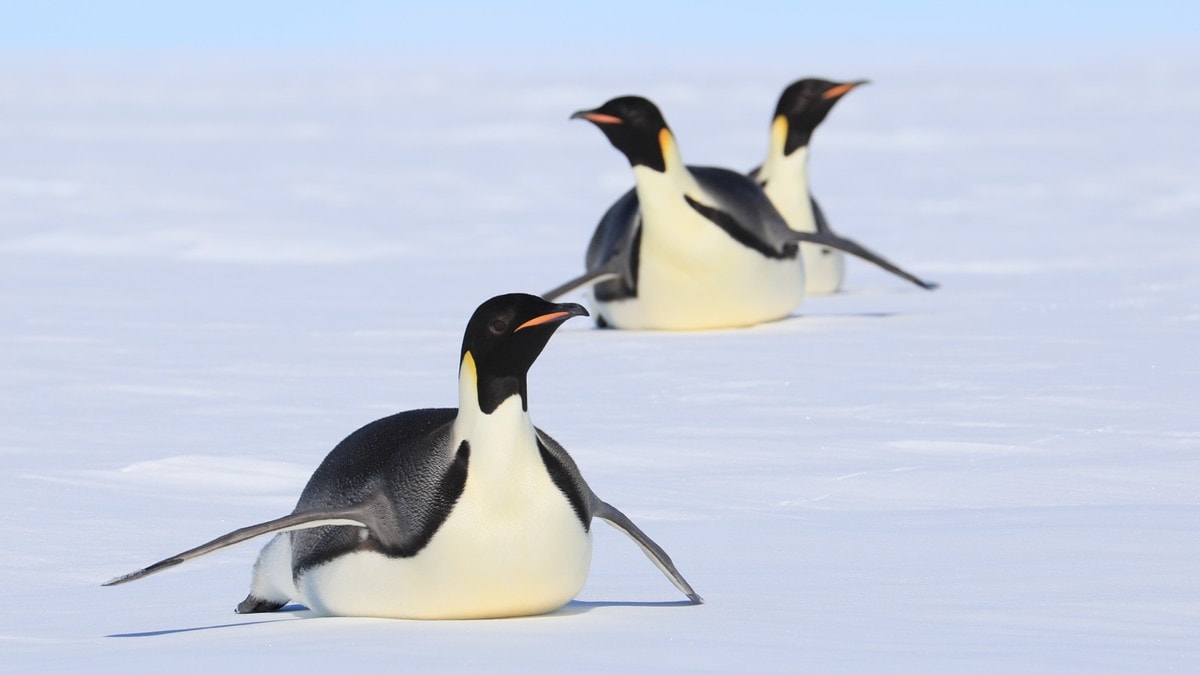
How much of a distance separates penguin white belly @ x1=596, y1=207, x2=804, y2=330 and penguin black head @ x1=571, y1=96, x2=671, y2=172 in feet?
0.96

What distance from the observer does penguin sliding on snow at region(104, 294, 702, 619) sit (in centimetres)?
290

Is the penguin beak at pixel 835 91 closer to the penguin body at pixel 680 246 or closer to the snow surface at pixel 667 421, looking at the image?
the snow surface at pixel 667 421

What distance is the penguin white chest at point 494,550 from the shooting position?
9.52ft

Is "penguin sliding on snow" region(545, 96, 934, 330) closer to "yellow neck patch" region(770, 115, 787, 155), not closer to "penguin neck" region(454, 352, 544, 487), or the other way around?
"yellow neck patch" region(770, 115, 787, 155)

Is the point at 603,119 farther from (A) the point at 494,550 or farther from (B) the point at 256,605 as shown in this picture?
(A) the point at 494,550

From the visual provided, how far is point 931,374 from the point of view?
620 cm

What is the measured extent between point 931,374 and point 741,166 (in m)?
12.9

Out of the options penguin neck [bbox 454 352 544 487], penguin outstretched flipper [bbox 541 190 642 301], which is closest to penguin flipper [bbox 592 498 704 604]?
penguin neck [bbox 454 352 544 487]

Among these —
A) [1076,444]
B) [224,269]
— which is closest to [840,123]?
[224,269]

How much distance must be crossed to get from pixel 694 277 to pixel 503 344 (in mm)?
4423

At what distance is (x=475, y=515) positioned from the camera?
2.90 metres

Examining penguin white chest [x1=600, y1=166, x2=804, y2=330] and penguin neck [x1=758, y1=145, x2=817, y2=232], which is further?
penguin neck [x1=758, y1=145, x2=817, y2=232]

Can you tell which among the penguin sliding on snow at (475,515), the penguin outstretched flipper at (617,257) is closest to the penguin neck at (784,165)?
the penguin outstretched flipper at (617,257)

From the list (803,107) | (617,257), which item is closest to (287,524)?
(617,257)
